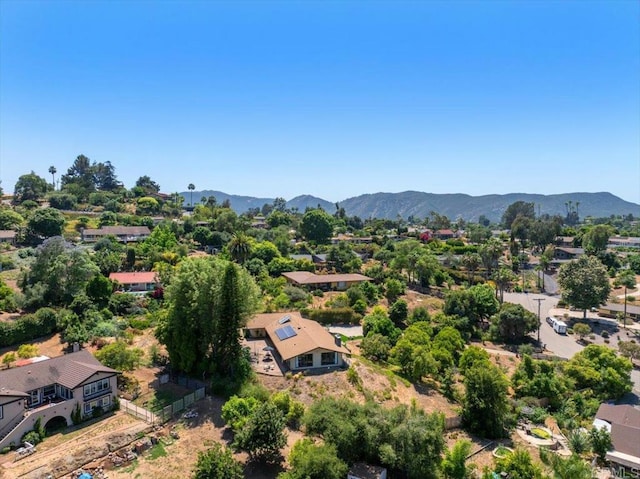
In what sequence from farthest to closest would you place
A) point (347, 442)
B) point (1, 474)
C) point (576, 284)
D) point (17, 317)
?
point (576, 284) < point (17, 317) < point (347, 442) < point (1, 474)

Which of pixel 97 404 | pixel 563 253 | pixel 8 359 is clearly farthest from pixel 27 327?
pixel 563 253

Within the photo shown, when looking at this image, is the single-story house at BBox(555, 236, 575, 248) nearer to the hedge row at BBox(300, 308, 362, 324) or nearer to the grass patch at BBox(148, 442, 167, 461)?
the hedge row at BBox(300, 308, 362, 324)

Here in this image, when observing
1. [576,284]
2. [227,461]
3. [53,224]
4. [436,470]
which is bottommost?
[436,470]

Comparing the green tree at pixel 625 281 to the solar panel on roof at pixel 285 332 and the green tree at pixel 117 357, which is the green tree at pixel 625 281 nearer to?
the solar panel on roof at pixel 285 332

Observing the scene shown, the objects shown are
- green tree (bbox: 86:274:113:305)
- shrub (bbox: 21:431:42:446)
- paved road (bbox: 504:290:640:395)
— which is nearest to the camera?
shrub (bbox: 21:431:42:446)

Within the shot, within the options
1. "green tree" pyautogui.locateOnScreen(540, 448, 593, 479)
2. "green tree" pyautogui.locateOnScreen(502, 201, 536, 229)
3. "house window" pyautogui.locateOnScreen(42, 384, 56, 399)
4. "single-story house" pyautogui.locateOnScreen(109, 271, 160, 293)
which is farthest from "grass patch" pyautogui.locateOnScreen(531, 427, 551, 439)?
"green tree" pyautogui.locateOnScreen(502, 201, 536, 229)

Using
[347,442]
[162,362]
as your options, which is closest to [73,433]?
[162,362]

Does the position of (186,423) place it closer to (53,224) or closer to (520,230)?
(53,224)
